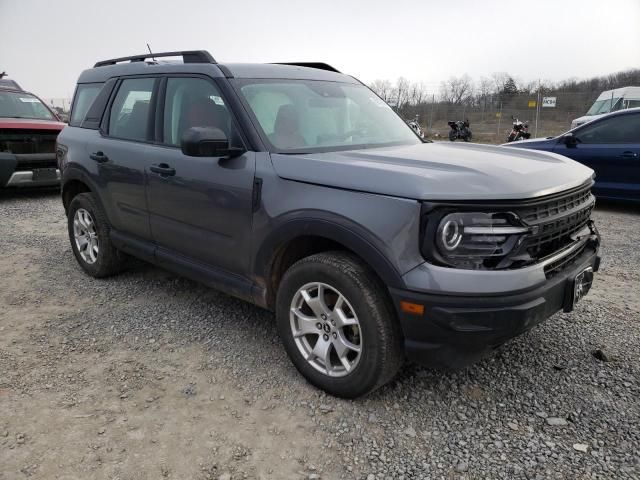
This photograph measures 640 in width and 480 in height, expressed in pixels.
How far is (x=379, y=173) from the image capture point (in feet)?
8.09

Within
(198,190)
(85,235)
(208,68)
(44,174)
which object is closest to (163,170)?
(198,190)

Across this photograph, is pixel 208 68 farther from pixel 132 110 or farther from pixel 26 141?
pixel 26 141

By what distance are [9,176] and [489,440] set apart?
809 centimetres

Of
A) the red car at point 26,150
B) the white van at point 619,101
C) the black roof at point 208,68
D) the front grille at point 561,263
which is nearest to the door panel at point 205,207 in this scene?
the black roof at point 208,68

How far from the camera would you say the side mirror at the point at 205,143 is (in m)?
2.88

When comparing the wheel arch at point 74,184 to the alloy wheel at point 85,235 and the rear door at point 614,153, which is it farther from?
the rear door at point 614,153

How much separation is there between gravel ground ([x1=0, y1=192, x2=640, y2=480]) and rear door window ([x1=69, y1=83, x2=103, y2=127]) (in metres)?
1.80

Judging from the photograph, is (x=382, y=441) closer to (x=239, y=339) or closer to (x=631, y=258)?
(x=239, y=339)

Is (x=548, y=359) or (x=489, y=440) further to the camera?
(x=548, y=359)

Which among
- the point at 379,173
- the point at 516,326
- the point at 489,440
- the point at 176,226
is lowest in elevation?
the point at 489,440

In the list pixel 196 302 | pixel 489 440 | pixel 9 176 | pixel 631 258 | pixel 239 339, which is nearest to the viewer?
pixel 489 440

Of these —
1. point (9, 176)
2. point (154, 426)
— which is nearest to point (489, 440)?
point (154, 426)

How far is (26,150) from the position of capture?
27.2 ft

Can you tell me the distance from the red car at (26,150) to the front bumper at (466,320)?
7093 mm
